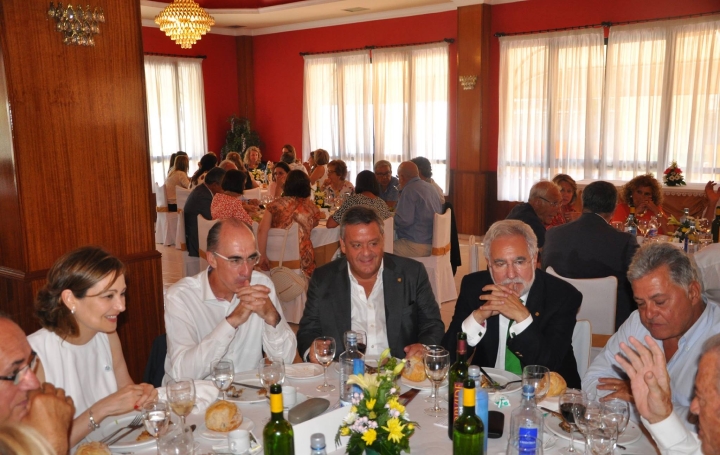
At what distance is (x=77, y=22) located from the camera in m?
3.63

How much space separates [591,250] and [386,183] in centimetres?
431

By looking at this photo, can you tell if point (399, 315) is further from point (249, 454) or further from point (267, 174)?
point (267, 174)

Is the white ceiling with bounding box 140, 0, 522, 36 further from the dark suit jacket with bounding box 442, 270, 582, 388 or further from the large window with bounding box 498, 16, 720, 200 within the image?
the dark suit jacket with bounding box 442, 270, 582, 388

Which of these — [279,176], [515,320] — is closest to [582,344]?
[515,320]

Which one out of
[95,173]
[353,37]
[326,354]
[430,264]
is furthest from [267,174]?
[326,354]

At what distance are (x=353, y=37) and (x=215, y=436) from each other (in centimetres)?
1061

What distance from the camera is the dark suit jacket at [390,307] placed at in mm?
3184

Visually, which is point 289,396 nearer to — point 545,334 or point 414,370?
point 414,370

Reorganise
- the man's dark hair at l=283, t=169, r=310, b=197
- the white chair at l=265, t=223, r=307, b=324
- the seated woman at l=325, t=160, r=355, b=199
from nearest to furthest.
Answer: the white chair at l=265, t=223, r=307, b=324, the man's dark hair at l=283, t=169, r=310, b=197, the seated woman at l=325, t=160, r=355, b=199

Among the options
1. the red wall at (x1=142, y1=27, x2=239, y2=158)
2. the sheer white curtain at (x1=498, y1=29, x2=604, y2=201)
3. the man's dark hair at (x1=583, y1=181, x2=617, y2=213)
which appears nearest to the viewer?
the man's dark hair at (x1=583, y1=181, x2=617, y2=213)

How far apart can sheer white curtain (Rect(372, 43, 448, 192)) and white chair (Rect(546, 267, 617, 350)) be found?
7.21 m

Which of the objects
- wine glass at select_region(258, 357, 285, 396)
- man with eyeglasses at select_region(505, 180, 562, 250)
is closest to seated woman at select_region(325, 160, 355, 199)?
man with eyeglasses at select_region(505, 180, 562, 250)

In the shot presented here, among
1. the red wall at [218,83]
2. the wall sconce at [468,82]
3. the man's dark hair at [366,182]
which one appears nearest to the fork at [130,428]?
the man's dark hair at [366,182]

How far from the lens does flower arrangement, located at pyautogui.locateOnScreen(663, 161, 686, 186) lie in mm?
8008
